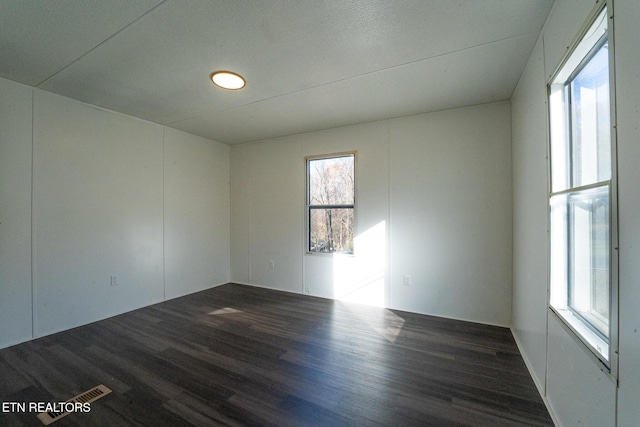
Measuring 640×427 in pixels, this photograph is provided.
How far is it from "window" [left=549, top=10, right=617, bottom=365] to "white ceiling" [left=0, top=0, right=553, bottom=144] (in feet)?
1.97

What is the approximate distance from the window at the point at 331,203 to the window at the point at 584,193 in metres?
2.39

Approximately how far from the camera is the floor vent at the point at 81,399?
1.62 metres

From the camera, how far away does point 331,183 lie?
4039mm

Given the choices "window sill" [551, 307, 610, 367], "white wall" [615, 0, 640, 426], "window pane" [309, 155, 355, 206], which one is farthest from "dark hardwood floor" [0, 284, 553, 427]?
"window pane" [309, 155, 355, 206]

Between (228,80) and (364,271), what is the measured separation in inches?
111

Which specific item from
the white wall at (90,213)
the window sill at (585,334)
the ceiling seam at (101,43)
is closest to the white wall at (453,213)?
the window sill at (585,334)

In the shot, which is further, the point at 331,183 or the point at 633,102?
the point at 331,183

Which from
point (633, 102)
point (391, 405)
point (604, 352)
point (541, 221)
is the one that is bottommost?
point (391, 405)

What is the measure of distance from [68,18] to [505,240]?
423 centimetres

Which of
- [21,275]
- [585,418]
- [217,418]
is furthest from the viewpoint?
[21,275]

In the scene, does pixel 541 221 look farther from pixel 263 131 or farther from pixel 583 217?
pixel 263 131

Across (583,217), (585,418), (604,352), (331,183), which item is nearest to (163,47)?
(331,183)

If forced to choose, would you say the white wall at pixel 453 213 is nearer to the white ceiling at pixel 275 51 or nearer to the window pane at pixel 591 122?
the white ceiling at pixel 275 51

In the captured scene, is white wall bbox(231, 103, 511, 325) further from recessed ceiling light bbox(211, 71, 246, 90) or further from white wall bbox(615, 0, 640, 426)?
Result: white wall bbox(615, 0, 640, 426)
